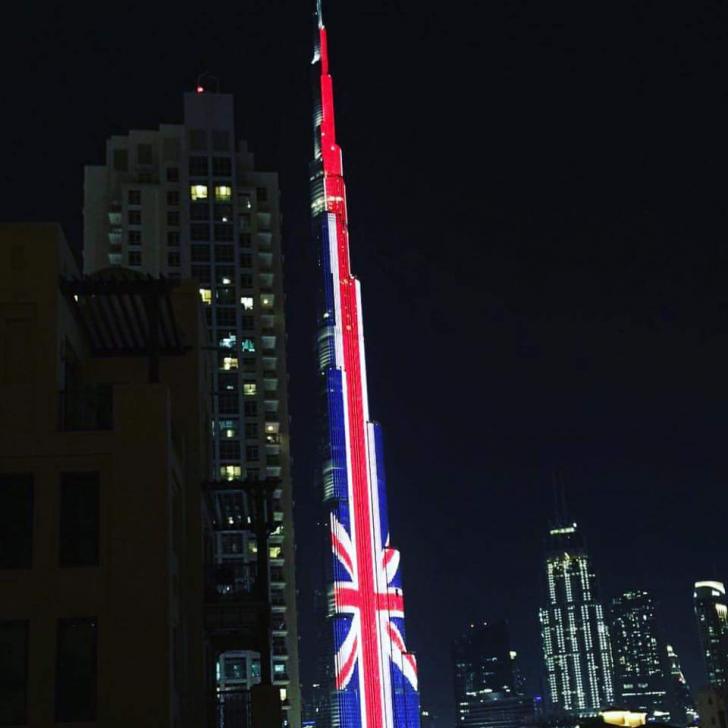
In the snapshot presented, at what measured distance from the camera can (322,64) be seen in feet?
529

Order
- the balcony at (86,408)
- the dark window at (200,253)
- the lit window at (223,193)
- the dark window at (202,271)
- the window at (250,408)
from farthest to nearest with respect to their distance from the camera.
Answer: the lit window at (223,193) < the dark window at (200,253) < the dark window at (202,271) < the window at (250,408) < the balcony at (86,408)

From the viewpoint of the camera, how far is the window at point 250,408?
12669 centimetres

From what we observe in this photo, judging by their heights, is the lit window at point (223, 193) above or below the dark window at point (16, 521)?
above

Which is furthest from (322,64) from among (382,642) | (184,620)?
(184,620)

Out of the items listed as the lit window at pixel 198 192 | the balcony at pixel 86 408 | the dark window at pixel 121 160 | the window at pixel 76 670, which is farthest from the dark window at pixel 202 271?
the window at pixel 76 670

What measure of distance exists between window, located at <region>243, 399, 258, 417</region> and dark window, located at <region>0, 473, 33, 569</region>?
95049 millimetres

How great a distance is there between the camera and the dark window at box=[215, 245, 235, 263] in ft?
426

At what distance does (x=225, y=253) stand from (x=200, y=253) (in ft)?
8.62

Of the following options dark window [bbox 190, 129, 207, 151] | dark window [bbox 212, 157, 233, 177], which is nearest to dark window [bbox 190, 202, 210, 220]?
dark window [bbox 212, 157, 233, 177]

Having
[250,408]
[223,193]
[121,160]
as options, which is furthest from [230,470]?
[121,160]

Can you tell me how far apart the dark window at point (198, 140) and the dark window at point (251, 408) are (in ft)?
90.5

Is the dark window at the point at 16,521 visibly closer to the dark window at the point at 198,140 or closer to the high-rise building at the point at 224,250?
the high-rise building at the point at 224,250

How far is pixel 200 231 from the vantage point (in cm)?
12962

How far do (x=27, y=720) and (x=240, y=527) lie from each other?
18244 millimetres
